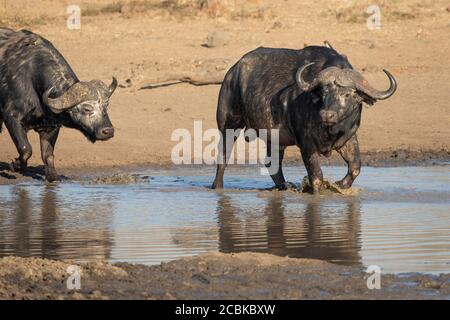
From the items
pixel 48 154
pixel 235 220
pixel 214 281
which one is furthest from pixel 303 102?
pixel 214 281

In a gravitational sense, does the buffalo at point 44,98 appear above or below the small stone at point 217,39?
below

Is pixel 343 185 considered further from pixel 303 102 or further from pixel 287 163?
pixel 287 163

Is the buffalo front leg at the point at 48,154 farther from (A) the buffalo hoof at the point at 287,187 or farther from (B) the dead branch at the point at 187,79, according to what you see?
(B) the dead branch at the point at 187,79

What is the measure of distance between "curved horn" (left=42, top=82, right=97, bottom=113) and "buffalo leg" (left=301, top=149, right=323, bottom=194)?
2.34 metres

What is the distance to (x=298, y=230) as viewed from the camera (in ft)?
31.0

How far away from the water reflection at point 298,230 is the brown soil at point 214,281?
0.58 meters

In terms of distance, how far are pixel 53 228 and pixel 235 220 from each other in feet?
4.87

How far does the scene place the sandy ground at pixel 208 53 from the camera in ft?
49.5

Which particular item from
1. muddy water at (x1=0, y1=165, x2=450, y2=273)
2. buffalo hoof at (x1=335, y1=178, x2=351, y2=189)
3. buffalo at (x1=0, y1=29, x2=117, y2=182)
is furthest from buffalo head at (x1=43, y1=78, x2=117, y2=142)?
buffalo hoof at (x1=335, y1=178, x2=351, y2=189)

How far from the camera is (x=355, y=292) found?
7035 mm

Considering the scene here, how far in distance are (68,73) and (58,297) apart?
6274 millimetres

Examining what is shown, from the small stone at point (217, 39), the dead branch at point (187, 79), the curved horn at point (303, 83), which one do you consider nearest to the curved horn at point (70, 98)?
the curved horn at point (303, 83)

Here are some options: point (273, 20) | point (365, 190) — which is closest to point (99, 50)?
point (273, 20)
